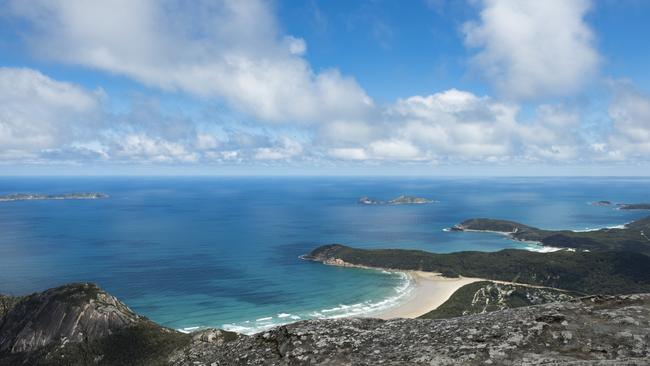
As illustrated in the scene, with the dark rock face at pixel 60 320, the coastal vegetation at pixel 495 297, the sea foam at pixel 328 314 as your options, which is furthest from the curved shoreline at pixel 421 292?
the dark rock face at pixel 60 320

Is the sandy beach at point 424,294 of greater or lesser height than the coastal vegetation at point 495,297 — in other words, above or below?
below

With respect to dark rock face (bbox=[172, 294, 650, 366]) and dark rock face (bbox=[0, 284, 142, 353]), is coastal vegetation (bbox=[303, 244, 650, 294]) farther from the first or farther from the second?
dark rock face (bbox=[172, 294, 650, 366])

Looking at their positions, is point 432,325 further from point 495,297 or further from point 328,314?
point 495,297

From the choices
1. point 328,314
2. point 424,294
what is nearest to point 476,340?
point 328,314

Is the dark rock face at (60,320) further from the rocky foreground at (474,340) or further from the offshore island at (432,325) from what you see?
the rocky foreground at (474,340)

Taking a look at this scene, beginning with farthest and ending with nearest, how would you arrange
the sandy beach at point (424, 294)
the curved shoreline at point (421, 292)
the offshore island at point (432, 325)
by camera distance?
the sandy beach at point (424, 294) → the curved shoreline at point (421, 292) → the offshore island at point (432, 325)
